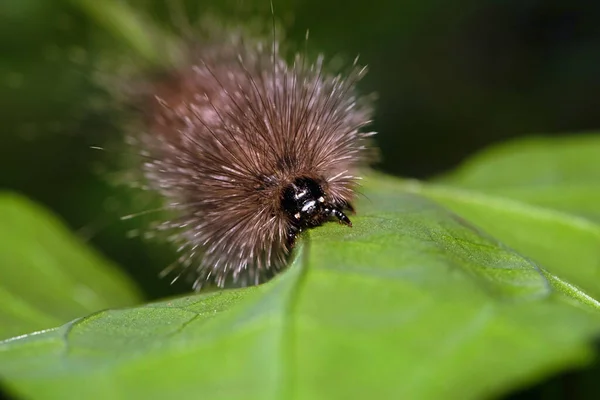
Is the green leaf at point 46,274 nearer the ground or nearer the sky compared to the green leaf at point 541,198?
nearer the sky

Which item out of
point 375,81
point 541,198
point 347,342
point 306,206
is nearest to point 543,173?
point 541,198

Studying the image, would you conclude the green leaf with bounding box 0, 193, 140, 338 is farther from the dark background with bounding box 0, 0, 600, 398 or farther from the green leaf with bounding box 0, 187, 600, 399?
the green leaf with bounding box 0, 187, 600, 399

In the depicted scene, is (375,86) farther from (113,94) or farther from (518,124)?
(113,94)

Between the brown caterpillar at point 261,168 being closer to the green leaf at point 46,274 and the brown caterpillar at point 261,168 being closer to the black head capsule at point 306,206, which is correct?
the black head capsule at point 306,206

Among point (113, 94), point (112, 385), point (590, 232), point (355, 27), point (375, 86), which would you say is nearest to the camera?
point (112, 385)

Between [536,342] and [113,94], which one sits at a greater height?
[113,94]

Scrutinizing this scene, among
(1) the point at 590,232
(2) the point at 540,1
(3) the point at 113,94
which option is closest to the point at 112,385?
(1) the point at 590,232

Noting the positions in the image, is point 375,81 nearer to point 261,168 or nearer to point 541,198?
point 541,198

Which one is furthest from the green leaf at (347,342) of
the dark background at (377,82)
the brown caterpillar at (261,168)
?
the dark background at (377,82)
